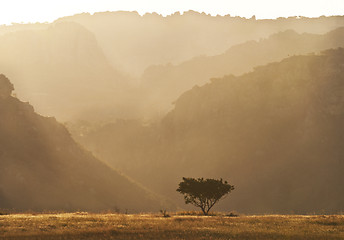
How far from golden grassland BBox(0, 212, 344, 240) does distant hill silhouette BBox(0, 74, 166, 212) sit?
79.4 meters

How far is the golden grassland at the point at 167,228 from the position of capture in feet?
118

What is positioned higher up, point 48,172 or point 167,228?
point 48,172

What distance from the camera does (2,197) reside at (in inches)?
4631

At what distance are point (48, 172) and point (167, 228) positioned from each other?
347 feet

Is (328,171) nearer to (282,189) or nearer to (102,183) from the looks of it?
(282,189)

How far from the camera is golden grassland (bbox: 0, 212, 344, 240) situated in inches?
1411

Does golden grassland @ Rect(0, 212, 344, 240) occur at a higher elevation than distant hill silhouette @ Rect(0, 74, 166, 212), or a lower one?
lower

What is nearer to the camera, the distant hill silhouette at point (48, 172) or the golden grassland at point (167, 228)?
the golden grassland at point (167, 228)

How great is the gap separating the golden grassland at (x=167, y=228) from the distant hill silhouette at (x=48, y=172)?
79437 millimetres

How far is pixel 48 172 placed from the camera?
5463 inches

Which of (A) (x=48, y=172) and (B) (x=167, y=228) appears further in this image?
(A) (x=48, y=172)

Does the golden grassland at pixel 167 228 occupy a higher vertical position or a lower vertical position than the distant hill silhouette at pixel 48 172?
lower

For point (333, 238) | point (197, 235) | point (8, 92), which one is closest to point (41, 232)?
point (197, 235)

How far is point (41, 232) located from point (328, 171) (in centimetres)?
17204
